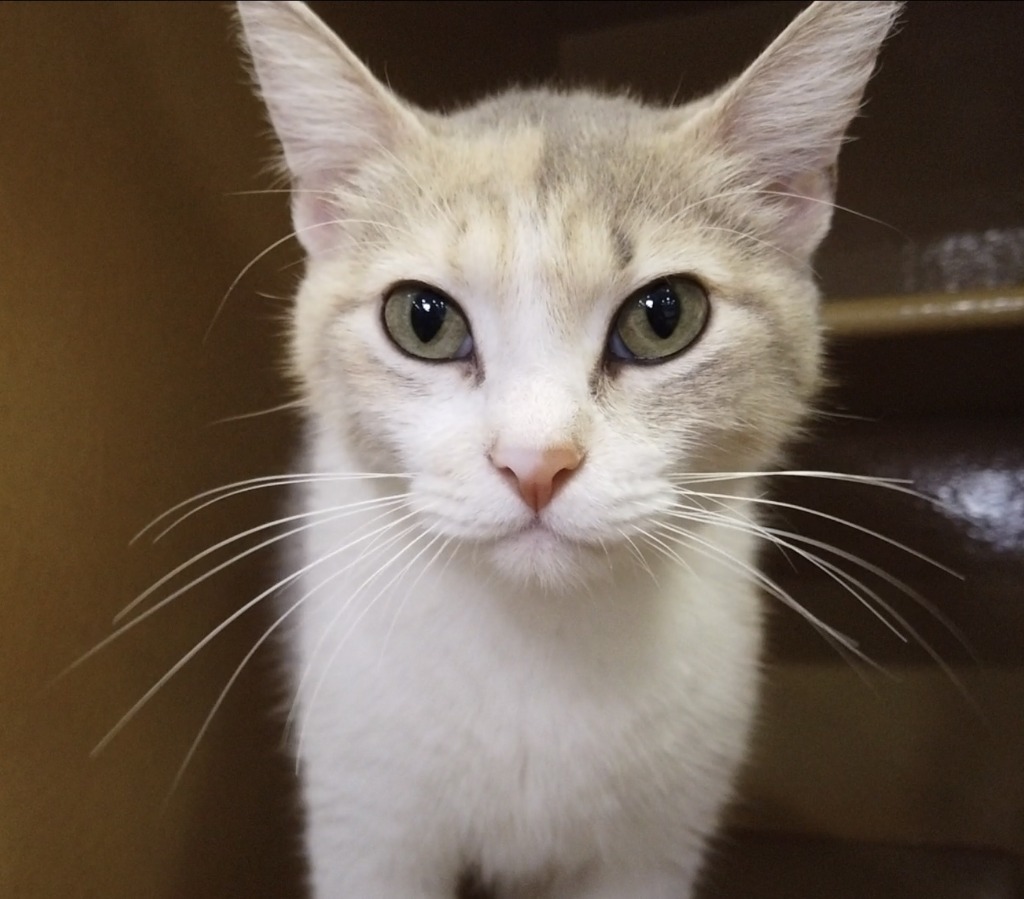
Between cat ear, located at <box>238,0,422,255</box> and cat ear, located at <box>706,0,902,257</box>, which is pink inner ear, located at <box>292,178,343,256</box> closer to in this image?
cat ear, located at <box>238,0,422,255</box>

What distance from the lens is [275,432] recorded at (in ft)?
4.33

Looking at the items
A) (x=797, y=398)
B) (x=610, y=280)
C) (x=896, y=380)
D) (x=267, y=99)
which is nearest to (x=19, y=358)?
(x=267, y=99)

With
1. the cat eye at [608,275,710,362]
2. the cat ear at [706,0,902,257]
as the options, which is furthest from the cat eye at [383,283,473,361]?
the cat ear at [706,0,902,257]

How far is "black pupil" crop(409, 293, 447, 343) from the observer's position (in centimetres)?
76

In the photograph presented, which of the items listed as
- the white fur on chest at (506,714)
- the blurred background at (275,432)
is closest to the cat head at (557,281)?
the white fur on chest at (506,714)

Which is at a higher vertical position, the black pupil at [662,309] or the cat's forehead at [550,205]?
the cat's forehead at [550,205]

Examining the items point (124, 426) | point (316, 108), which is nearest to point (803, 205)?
point (316, 108)

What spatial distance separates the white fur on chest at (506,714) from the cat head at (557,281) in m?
0.14

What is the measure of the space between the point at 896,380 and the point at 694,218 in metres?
0.65

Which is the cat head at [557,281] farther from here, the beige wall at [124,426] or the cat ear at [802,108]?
the beige wall at [124,426]

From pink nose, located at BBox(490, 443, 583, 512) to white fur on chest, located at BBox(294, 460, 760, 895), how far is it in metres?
0.19

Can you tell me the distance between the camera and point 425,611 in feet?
2.89

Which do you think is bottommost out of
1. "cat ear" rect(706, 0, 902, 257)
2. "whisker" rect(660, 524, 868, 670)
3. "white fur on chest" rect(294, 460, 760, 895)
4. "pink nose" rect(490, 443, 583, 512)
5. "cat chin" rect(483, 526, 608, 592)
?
"white fur on chest" rect(294, 460, 760, 895)

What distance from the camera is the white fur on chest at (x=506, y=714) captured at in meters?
0.87
